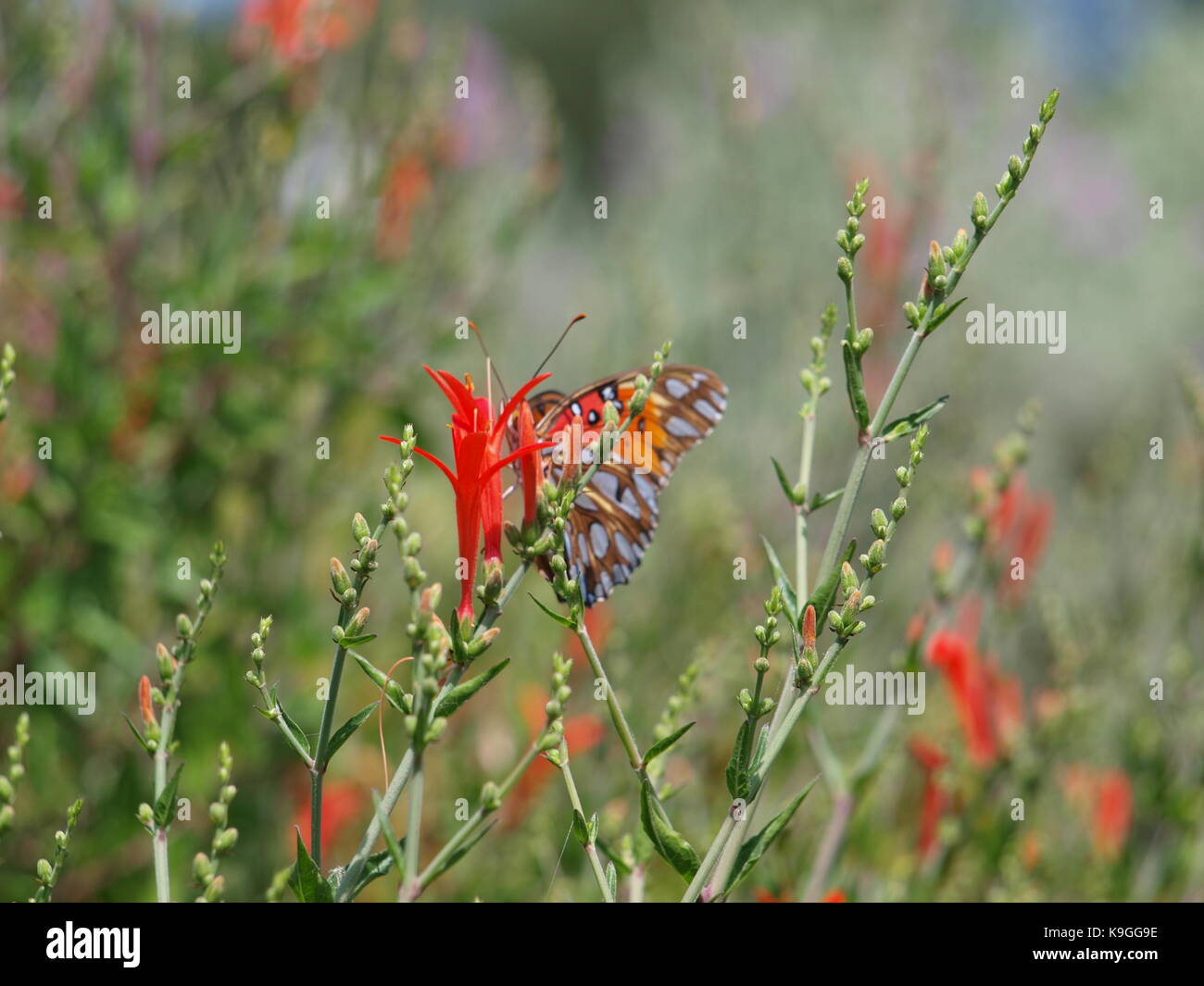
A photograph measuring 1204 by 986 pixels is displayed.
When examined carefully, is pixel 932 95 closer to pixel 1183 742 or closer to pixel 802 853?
pixel 1183 742

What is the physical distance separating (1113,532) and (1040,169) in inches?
225

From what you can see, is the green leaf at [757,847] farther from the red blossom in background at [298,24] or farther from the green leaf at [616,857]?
the red blossom in background at [298,24]

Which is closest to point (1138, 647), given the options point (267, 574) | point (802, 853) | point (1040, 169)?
point (802, 853)

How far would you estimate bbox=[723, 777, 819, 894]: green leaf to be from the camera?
3.89ft

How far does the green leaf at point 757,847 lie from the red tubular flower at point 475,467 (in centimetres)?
40

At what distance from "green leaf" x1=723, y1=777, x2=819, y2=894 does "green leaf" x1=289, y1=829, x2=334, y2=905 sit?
0.41 meters

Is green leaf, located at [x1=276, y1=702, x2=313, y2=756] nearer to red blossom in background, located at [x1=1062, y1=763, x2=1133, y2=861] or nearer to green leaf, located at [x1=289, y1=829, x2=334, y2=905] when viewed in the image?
green leaf, located at [x1=289, y1=829, x2=334, y2=905]

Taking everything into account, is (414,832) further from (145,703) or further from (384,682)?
(145,703)

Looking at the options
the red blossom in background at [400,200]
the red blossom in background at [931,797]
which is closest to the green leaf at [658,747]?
the red blossom in background at [931,797]

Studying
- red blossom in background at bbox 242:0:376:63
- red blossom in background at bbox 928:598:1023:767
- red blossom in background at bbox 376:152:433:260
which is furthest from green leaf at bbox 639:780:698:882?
red blossom in background at bbox 242:0:376:63

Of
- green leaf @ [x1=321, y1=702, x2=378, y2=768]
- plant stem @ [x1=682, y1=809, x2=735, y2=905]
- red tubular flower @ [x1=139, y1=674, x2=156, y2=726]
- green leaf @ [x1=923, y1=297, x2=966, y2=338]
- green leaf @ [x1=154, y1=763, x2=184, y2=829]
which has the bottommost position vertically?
plant stem @ [x1=682, y1=809, x2=735, y2=905]

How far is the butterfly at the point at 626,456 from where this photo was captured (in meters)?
1.79

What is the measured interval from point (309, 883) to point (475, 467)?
0.46 meters
